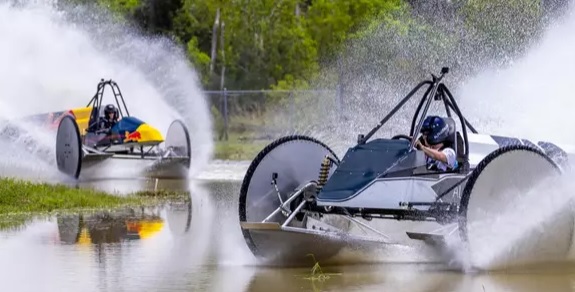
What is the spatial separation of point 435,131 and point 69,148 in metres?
15.1

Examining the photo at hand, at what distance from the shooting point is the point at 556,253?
45.3ft

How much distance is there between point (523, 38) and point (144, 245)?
13.3 meters

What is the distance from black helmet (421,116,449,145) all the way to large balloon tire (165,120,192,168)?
15813 mm

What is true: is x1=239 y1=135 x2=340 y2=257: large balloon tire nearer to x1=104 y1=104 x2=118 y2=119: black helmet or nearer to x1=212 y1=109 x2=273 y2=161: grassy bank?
x1=104 y1=104 x2=118 y2=119: black helmet

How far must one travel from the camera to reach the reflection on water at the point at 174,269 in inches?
518

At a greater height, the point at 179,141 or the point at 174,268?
the point at 179,141

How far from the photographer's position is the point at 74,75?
123 feet

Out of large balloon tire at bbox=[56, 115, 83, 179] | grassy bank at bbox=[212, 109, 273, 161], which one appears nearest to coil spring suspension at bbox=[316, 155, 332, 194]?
large balloon tire at bbox=[56, 115, 83, 179]

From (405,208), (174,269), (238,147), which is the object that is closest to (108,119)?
(238,147)

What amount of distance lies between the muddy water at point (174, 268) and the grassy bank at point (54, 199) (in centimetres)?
157

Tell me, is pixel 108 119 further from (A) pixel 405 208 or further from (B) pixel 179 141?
(A) pixel 405 208

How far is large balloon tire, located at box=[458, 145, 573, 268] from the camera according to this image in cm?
1325

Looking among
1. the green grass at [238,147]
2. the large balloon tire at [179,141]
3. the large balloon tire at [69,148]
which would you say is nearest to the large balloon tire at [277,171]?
the large balloon tire at [69,148]

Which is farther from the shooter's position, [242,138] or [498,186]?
[242,138]
